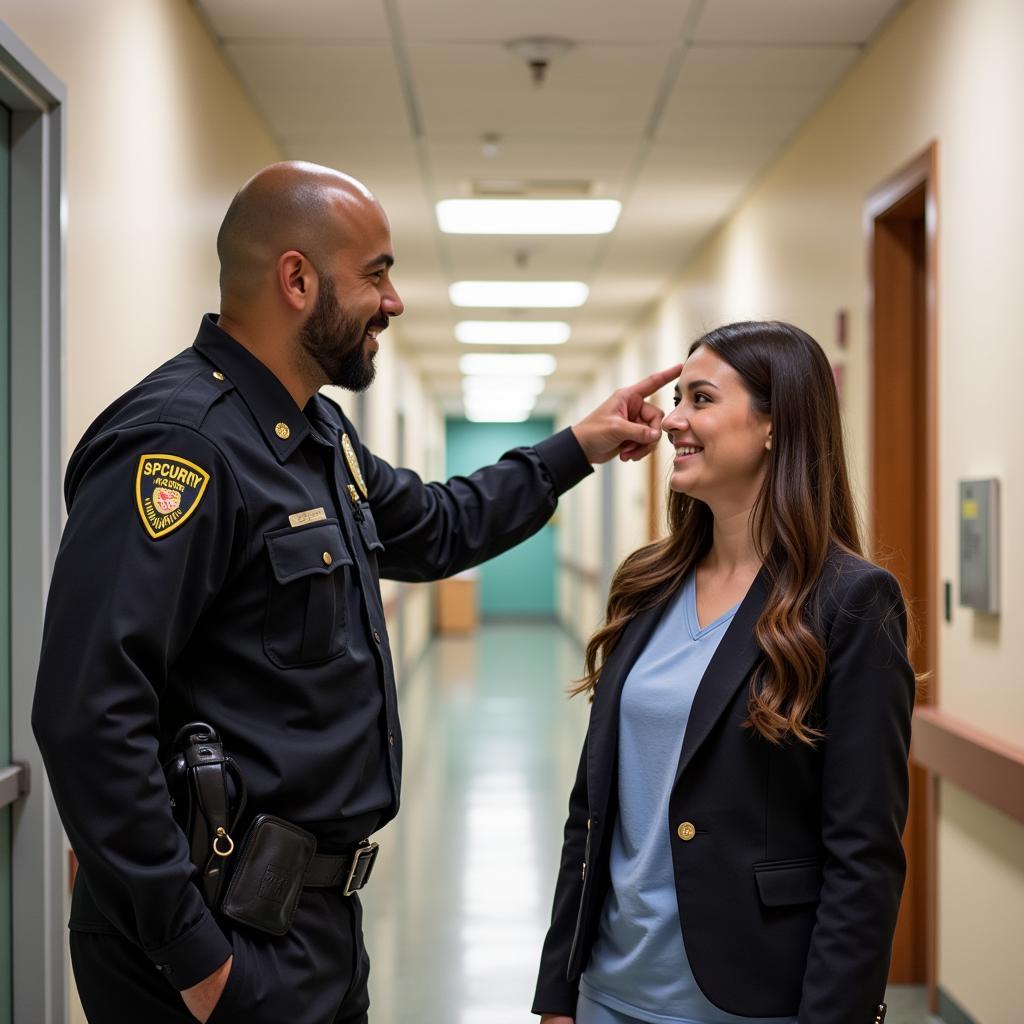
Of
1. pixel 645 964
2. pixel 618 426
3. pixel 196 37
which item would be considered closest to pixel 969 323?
pixel 618 426

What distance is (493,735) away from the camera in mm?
8172

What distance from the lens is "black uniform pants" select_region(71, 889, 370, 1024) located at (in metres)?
1.58

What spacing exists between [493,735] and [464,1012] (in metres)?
4.58

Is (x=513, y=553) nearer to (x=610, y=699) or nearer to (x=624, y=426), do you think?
(x=624, y=426)

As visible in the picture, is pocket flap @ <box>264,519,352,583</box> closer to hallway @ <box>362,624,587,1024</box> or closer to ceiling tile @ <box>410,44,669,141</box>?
hallway @ <box>362,624,587,1024</box>

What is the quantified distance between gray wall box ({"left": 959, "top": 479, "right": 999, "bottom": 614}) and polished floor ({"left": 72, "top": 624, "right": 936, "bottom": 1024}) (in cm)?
135

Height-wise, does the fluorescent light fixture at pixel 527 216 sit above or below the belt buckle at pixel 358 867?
above

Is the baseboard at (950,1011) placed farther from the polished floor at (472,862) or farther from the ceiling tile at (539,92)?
the ceiling tile at (539,92)

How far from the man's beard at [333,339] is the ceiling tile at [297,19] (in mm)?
2363

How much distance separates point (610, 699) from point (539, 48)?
118 inches

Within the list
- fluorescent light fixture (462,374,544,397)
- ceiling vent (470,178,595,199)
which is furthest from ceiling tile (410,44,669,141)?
fluorescent light fixture (462,374,544,397)

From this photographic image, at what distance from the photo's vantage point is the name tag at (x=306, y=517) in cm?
170

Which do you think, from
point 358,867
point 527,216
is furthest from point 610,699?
point 527,216


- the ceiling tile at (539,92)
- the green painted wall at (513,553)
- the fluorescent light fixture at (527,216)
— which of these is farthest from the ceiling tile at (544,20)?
the green painted wall at (513,553)
